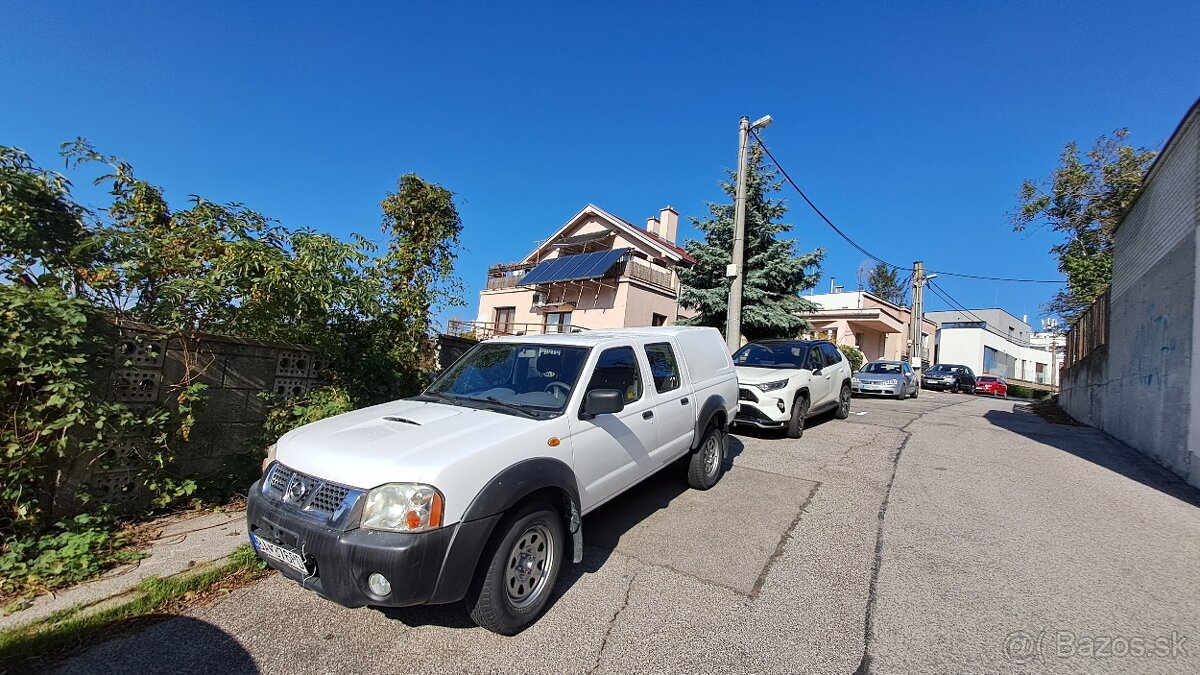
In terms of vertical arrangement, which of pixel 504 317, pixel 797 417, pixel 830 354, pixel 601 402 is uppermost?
pixel 504 317

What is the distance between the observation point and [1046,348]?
190ft

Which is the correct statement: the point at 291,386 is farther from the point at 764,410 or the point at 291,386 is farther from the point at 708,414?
the point at 764,410

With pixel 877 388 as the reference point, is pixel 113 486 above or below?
below

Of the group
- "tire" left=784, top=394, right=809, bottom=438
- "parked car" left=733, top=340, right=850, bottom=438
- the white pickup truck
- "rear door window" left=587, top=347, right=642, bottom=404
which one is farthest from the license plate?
"tire" left=784, top=394, right=809, bottom=438

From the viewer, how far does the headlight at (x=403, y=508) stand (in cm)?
242

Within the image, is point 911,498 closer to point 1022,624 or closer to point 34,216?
point 1022,624

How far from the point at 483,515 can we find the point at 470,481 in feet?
0.64

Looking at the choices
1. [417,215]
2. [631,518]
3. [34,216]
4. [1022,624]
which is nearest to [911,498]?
[1022,624]

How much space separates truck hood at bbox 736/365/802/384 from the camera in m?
8.09

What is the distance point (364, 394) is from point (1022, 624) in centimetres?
593

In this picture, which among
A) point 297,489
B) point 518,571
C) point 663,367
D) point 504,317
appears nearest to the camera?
point 297,489

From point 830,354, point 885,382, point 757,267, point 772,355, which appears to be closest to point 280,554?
point 772,355

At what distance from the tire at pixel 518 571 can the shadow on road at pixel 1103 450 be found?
718cm

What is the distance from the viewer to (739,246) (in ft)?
38.0
